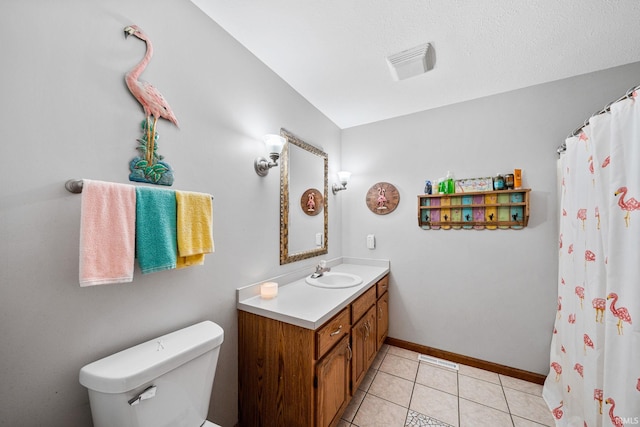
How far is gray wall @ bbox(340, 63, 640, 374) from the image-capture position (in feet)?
6.00

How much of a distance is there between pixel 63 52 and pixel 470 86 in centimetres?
246

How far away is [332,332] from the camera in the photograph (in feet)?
4.37

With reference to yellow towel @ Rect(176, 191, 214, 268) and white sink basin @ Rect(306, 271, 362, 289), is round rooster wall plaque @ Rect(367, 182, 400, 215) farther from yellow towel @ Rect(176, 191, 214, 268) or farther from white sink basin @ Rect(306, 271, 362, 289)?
yellow towel @ Rect(176, 191, 214, 268)

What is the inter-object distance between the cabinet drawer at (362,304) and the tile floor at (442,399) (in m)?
0.63

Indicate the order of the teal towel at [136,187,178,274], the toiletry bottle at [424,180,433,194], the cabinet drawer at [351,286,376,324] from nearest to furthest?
the teal towel at [136,187,178,274], the cabinet drawer at [351,286,376,324], the toiletry bottle at [424,180,433,194]

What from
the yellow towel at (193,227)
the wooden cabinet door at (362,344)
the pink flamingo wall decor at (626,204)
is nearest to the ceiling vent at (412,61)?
the pink flamingo wall decor at (626,204)

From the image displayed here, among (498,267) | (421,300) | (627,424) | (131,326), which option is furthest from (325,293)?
(498,267)

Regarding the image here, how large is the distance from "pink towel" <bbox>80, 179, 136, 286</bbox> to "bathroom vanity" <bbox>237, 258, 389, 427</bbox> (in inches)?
27.4

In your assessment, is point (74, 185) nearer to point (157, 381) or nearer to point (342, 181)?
point (157, 381)

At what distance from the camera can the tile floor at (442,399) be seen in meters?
1.53

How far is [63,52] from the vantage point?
2.64 feet

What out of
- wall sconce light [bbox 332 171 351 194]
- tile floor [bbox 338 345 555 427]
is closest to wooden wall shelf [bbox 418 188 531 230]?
wall sconce light [bbox 332 171 351 194]

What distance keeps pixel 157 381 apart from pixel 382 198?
7.24 feet

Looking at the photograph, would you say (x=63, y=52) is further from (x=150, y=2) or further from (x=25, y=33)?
(x=150, y=2)
